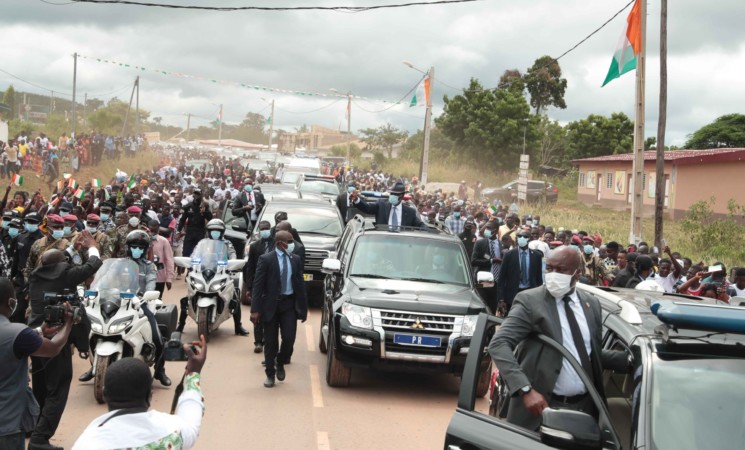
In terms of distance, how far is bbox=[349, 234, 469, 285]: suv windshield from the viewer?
10.8 m

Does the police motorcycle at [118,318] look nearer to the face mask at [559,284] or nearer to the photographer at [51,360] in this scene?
the photographer at [51,360]

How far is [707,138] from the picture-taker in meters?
61.2

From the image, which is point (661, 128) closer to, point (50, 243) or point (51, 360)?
point (50, 243)

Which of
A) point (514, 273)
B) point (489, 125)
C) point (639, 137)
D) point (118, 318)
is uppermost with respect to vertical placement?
point (489, 125)

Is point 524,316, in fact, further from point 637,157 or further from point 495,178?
point 495,178

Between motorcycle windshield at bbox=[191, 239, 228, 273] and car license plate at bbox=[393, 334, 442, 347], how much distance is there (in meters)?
3.77

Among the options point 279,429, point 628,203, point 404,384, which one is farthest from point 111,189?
point 628,203

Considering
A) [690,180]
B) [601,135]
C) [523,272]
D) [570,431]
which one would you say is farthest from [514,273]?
[601,135]

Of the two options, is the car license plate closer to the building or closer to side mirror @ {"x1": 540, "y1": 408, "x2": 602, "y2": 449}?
side mirror @ {"x1": 540, "y1": 408, "x2": 602, "y2": 449}

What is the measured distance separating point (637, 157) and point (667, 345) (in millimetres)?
15426

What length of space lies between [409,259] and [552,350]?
6181 mm

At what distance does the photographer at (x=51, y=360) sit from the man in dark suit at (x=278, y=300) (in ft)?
7.31

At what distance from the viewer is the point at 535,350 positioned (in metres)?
4.86

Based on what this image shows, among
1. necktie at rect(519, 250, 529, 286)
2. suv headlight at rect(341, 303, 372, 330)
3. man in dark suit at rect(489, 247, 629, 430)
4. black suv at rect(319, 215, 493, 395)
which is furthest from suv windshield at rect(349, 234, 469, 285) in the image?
man in dark suit at rect(489, 247, 629, 430)
